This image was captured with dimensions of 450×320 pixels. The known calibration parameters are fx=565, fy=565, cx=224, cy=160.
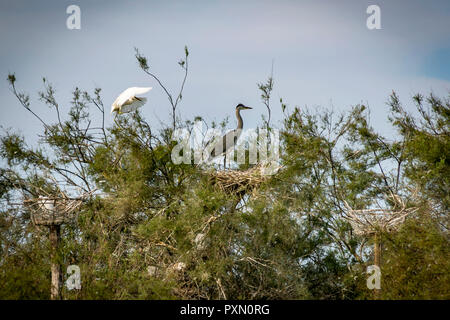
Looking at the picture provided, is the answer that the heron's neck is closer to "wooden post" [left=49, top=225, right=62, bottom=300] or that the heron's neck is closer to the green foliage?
the green foliage

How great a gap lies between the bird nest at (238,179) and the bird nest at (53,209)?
2.46 metres

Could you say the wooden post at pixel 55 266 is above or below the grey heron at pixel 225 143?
below

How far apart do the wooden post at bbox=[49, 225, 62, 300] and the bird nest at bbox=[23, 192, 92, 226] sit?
0.49ft

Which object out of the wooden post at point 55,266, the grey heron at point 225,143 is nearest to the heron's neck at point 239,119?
the grey heron at point 225,143

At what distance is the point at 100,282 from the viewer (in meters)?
8.56

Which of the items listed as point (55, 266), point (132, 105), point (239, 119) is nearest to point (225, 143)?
point (239, 119)

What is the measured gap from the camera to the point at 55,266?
8.66 meters

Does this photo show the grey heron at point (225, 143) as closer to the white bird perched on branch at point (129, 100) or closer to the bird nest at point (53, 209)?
the white bird perched on branch at point (129, 100)

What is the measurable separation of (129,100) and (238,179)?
9.21 feet

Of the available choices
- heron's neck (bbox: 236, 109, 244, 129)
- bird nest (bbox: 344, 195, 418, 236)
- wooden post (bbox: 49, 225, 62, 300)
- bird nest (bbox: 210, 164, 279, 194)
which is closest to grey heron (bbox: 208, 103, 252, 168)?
heron's neck (bbox: 236, 109, 244, 129)

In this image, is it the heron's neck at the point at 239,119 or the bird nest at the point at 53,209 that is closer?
the bird nest at the point at 53,209

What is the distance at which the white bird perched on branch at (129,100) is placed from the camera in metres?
11.2

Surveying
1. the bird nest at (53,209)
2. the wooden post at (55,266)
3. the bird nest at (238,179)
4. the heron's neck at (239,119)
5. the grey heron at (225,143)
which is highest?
the heron's neck at (239,119)

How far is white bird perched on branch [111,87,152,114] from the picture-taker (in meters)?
11.2
